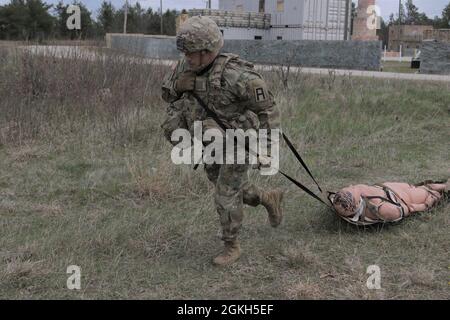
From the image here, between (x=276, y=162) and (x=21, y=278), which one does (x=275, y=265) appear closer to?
(x=276, y=162)

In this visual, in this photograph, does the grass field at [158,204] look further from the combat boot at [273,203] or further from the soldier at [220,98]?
the soldier at [220,98]

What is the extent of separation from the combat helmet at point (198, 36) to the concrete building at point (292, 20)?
1023 inches

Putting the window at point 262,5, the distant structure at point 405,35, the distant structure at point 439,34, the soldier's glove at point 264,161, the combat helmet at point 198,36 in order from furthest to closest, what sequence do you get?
1. the distant structure at point 405,35
2. the window at point 262,5
3. the distant structure at point 439,34
4. the soldier's glove at point 264,161
5. the combat helmet at point 198,36

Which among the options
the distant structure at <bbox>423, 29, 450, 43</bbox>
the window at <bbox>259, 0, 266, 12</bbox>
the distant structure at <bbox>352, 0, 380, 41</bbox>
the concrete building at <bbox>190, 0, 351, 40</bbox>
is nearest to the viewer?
the distant structure at <bbox>352, 0, 380, 41</bbox>

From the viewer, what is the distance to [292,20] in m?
30.3

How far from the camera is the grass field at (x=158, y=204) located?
121 inches

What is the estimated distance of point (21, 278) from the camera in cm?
304

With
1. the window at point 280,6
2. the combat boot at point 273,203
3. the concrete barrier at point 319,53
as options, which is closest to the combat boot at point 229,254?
the combat boot at point 273,203

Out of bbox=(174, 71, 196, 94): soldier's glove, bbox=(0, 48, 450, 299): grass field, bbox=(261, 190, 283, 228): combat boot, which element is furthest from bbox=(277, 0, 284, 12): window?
bbox=(174, 71, 196, 94): soldier's glove

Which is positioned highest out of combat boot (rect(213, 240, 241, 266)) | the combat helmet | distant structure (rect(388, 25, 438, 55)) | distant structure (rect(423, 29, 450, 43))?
distant structure (rect(388, 25, 438, 55))

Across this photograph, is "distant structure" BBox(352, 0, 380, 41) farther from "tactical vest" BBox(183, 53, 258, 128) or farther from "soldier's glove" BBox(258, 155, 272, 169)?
"soldier's glove" BBox(258, 155, 272, 169)

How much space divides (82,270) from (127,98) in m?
5.01

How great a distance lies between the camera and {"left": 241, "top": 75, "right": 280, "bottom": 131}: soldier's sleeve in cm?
303

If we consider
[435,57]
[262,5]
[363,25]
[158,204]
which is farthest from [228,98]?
[262,5]
